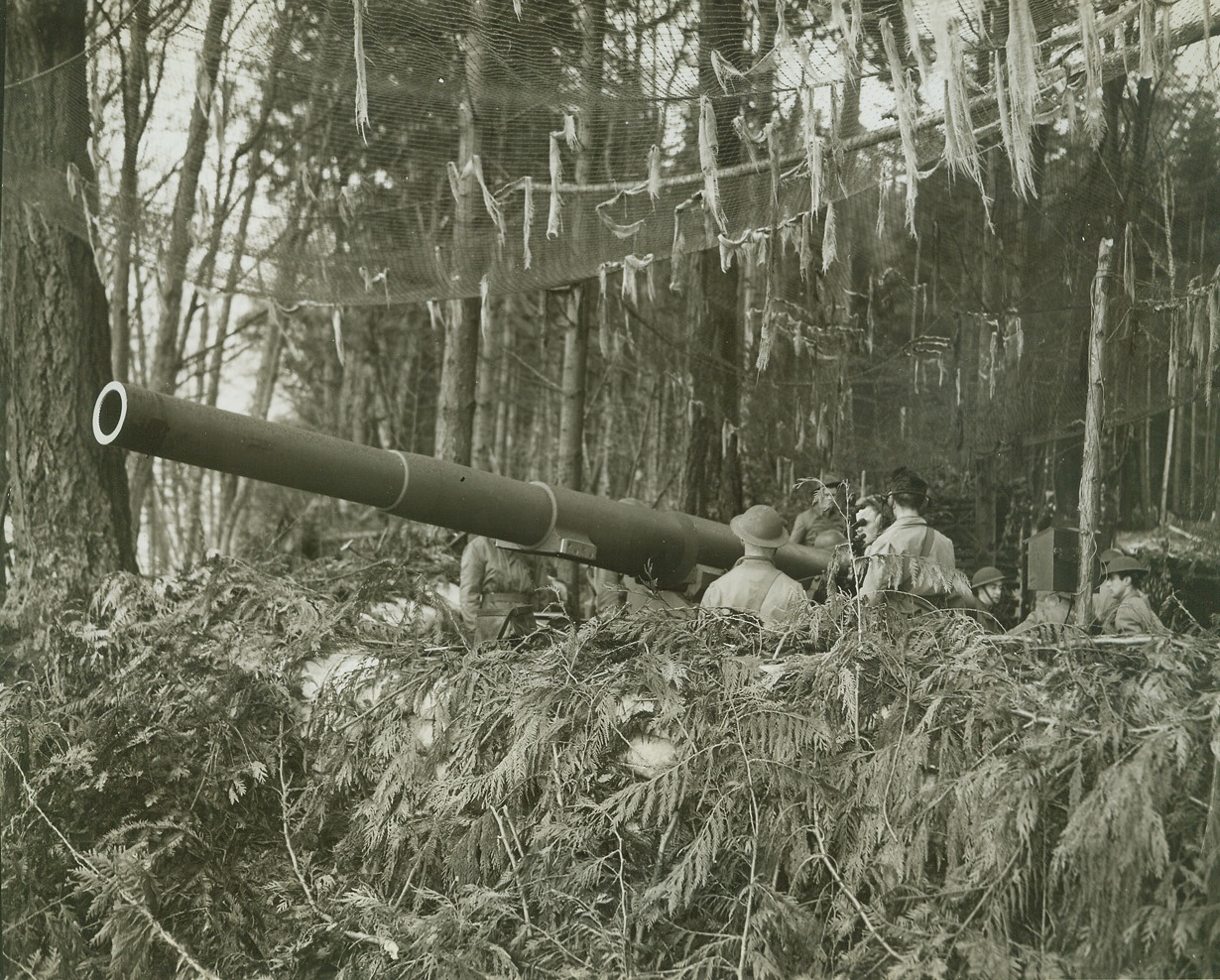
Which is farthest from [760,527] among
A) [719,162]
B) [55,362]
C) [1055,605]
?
[55,362]

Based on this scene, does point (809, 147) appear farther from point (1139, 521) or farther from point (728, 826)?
point (1139, 521)

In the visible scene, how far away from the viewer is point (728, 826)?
3785 mm

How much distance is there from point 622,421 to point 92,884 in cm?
1883

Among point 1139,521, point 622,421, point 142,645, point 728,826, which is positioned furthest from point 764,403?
point 622,421

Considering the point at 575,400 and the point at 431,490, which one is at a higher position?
the point at 575,400

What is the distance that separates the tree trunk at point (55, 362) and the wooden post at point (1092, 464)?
19.9 ft

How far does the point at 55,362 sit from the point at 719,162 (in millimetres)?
4764

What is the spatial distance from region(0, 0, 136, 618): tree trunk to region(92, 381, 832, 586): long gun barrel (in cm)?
240

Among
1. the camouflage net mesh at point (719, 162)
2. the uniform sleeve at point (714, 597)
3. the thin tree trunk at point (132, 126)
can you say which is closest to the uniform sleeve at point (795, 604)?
the uniform sleeve at point (714, 597)

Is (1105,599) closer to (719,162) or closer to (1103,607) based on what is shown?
(1103,607)

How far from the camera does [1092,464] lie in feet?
15.7

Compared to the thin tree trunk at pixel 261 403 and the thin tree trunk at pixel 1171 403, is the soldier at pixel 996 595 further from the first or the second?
the thin tree trunk at pixel 261 403

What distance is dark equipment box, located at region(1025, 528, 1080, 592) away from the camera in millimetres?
5004

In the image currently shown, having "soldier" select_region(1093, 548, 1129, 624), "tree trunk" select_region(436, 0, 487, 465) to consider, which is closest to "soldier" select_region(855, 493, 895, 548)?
"soldier" select_region(1093, 548, 1129, 624)
